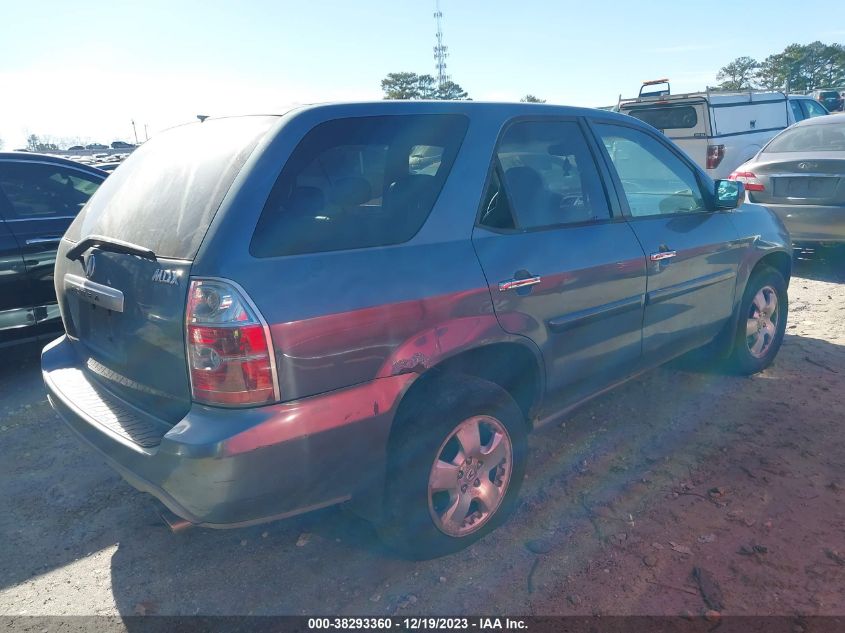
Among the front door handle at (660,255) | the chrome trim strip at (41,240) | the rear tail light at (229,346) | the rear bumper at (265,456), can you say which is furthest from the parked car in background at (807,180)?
the chrome trim strip at (41,240)

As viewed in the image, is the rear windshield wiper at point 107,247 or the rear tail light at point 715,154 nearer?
the rear windshield wiper at point 107,247

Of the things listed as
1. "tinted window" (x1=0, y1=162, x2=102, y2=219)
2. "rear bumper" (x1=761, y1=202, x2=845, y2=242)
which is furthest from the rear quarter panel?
"tinted window" (x1=0, y1=162, x2=102, y2=219)

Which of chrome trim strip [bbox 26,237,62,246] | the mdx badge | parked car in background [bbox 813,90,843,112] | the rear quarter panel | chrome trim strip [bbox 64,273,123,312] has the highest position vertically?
parked car in background [bbox 813,90,843,112]

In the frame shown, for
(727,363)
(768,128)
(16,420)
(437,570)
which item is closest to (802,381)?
(727,363)

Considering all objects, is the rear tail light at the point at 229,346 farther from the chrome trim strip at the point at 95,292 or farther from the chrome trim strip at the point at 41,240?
the chrome trim strip at the point at 41,240

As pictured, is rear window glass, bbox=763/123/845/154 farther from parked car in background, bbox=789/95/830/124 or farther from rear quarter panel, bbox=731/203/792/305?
parked car in background, bbox=789/95/830/124

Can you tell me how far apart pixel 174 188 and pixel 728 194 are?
10.5ft

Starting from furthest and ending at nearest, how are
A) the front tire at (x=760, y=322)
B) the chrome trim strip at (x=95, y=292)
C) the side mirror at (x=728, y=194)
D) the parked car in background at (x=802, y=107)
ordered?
the parked car in background at (x=802, y=107) < the front tire at (x=760, y=322) < the side mirror at (x=728, y=194) < the chrome trim strip at (x=95, y=292)

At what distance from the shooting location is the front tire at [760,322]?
14.2ft

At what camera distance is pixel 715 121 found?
10570 millimetres

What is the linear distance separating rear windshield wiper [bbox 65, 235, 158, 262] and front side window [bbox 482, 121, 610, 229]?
1350mm

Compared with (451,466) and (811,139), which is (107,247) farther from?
(811,139)

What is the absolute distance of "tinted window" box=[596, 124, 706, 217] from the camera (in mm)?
3504

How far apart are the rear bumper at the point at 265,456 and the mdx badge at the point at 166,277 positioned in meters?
0.42
